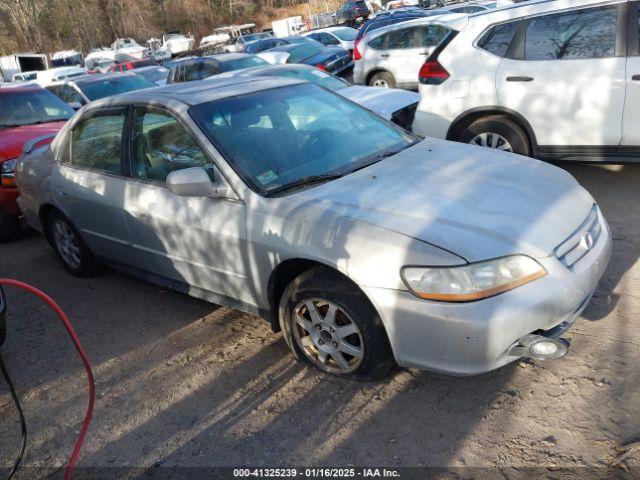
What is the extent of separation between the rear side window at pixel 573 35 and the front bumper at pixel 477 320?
299 centimetres

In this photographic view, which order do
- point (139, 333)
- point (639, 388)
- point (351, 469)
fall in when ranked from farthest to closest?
point (139, 333) < point (639, 388) < point (351, 469)

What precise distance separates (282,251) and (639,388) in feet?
6.15

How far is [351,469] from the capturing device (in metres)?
2.54

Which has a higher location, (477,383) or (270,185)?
(270,185)

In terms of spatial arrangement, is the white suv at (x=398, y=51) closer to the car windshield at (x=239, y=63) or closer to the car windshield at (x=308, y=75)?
the car windshield at (x=239, y=63)

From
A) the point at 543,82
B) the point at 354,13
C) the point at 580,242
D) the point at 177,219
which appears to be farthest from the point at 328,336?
the point at 354,13

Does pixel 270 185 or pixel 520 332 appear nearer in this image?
pixel 520 332

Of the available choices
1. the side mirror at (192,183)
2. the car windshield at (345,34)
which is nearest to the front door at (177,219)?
the side mirror at (192,183)

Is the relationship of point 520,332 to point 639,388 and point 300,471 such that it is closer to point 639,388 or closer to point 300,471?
point 639,388

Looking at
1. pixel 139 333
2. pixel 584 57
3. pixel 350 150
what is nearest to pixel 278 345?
pixel 139 333

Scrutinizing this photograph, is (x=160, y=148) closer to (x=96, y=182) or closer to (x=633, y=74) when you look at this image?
(x=96, y=182)

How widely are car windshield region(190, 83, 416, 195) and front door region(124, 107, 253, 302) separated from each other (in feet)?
0.61

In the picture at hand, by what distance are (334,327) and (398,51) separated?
10031mm

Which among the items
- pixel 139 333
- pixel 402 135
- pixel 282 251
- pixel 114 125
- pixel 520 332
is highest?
pixel 114 125
